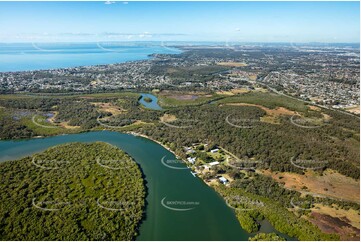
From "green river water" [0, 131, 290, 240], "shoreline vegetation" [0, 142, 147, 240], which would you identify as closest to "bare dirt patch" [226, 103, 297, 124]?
"green river water" [0, 131, 290, 240]

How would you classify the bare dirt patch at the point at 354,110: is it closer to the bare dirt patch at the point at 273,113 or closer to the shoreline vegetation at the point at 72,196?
the bare dirt patch at the point at 273,113

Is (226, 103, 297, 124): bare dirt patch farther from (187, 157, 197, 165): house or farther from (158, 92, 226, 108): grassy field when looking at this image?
(187, 157, 197, 165): house

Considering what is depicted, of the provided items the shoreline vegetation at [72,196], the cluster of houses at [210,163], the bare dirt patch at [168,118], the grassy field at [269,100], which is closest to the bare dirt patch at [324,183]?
the cluster of houses at [210,163]

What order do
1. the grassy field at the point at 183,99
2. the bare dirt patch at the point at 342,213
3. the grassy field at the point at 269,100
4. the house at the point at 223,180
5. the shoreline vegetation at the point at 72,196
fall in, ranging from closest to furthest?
the shoreline vegetation at the point at 72,196
the bare dirt patch at the point at 342,213
the house at the point at 223,180
the grassy field at the point at 269,100
the grassy field at the point at 183,99

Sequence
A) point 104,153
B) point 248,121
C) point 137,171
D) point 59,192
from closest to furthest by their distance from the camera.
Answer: point 59,192 < point 137,171 < point 104,153 < point 248,121

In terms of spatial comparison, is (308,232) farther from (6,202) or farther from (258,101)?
(258,101)

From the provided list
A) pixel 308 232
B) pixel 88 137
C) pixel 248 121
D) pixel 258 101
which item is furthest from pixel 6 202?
pixel 258 101
